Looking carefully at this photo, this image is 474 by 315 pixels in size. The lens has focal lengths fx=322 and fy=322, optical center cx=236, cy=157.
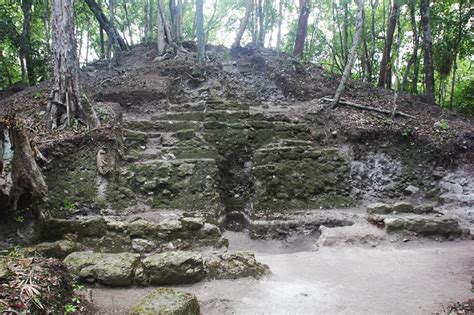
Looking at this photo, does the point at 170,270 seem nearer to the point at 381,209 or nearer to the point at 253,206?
the point at 253,206

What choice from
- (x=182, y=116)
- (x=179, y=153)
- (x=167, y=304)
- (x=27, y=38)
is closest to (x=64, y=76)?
(x=179, y=153)

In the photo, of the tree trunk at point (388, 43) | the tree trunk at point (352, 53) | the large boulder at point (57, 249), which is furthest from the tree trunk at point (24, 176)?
the tree trunk at point (388, 43)

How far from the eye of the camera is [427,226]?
5.48m

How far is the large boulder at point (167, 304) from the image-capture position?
2.72 metres

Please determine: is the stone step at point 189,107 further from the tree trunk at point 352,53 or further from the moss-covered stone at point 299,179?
the tree trunk at point 352,53

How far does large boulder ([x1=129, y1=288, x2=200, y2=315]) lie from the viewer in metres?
2.72

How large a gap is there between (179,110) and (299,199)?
4.59 meters

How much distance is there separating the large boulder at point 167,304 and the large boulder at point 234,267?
101 centimetres

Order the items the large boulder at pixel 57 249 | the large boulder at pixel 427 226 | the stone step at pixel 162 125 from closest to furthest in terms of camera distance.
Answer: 1. the large boulder at pixel 57 249
2. the large boulder at pixel 427 226
3. the stone step at pixel 162 125

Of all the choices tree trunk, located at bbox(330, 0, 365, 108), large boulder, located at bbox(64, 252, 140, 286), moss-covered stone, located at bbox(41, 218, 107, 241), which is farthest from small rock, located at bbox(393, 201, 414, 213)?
moss-covered stone, located at bbox(41, 218, 107, 241)

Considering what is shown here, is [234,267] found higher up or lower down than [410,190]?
lower down

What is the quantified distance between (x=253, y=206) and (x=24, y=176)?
4.05 metres

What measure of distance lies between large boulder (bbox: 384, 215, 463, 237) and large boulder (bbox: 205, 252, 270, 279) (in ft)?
8.72

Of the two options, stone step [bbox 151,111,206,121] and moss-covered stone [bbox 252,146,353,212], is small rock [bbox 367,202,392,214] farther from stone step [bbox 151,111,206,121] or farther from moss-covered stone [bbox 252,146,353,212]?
stone step [bbox 151,111,206,121]
